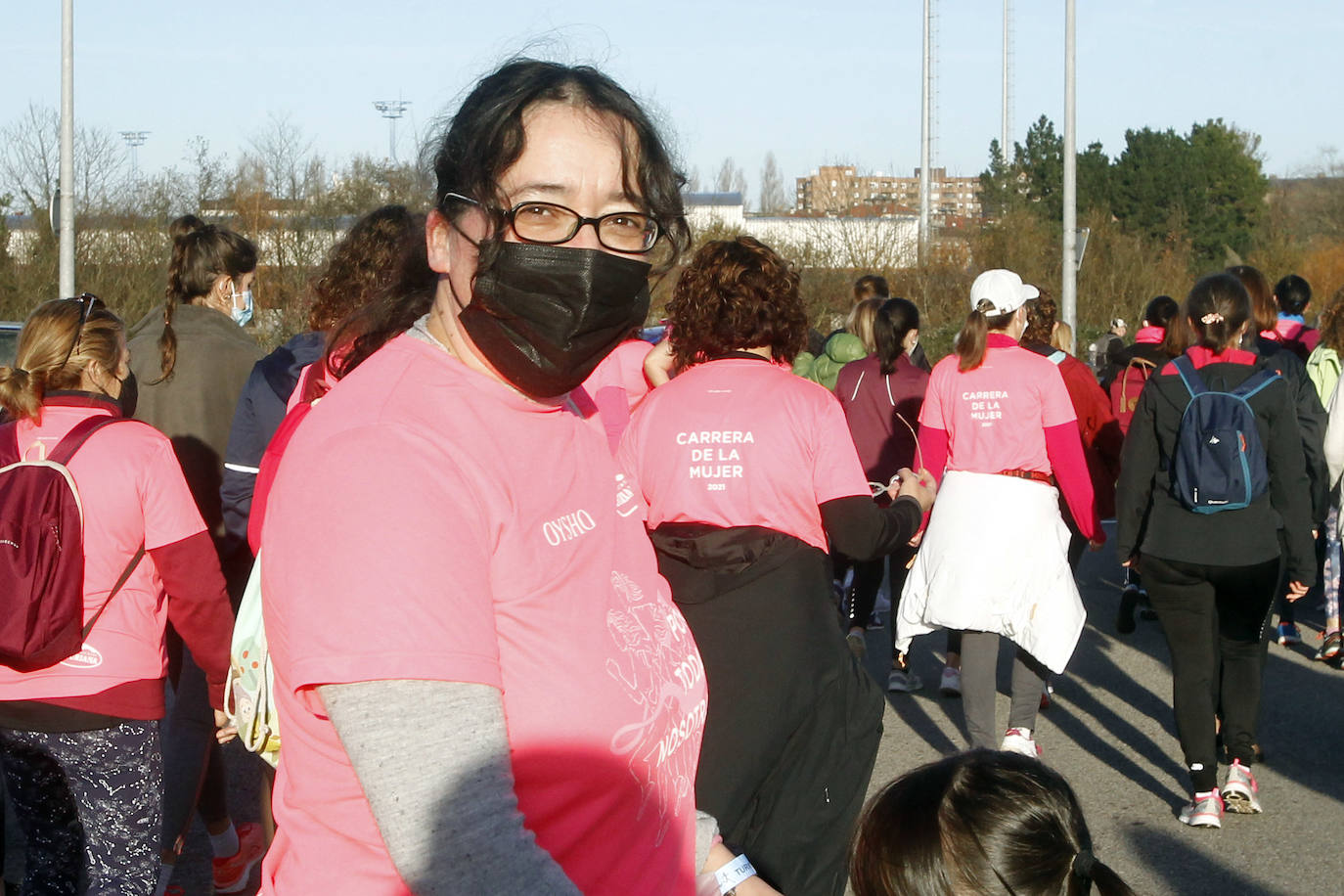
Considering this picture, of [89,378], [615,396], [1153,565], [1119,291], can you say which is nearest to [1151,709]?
[1153,565]

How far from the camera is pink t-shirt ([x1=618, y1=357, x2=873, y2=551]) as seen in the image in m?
3.87

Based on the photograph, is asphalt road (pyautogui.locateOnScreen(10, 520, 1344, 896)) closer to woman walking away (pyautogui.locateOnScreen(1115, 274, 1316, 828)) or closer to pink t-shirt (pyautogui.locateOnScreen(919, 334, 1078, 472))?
woman walking away (pyautogui.locateOnScreen(1115, 274, 1316, 828))

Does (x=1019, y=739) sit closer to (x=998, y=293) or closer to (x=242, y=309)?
(x=998, y=293)

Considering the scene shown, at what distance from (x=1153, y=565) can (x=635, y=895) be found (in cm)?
435

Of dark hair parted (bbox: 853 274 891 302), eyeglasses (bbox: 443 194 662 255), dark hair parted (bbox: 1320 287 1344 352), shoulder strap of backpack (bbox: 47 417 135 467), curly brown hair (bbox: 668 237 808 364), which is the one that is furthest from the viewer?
dark hair parted (bbox: 853 274 891 302)

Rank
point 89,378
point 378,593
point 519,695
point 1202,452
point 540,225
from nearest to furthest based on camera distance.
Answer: point 378,593
point 519,695
point 540,225
point 89,378
point 1202,452

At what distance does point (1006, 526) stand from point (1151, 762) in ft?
5.32

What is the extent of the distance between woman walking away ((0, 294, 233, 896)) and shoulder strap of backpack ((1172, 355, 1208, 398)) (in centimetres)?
381

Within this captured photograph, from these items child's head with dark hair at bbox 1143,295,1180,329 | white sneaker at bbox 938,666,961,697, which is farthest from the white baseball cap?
child's head with dark hair at bbox 1143,295,1180,329

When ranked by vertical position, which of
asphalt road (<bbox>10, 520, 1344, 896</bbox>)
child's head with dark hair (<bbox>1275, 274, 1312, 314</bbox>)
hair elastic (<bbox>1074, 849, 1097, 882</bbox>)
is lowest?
asphalt road (<bbox>10, 520, 1344, 896</bbox>)

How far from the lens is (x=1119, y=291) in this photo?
30297mm

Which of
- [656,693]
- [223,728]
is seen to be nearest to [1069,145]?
[223,728]

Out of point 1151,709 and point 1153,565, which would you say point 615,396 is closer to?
point 1153,565

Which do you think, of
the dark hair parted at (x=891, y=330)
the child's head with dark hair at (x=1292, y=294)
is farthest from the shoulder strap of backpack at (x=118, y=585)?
the child's head with dark hair at (x=1292, y=294)
